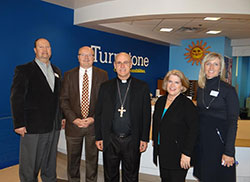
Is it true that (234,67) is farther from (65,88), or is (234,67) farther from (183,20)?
(65,88)

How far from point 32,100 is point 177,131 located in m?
1.51

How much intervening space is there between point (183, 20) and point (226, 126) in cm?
378

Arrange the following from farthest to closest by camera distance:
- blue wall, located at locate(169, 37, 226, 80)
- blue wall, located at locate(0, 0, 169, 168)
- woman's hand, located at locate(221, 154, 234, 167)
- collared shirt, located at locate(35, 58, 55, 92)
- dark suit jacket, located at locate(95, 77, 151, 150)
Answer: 1. blue wall, located at locate(169, 37, 226, 80)
2. blue wall, located at locate(0, 0, 169, 168)
3. collared shirt, located at locate(35, 58, 55, 92)
4. dark suit jacket, located at locate(95, 77, 151, 150)
5. woman's hand, located at locate(221, 154, 234, 167)

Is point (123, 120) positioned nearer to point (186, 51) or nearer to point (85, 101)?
point (85, 101)

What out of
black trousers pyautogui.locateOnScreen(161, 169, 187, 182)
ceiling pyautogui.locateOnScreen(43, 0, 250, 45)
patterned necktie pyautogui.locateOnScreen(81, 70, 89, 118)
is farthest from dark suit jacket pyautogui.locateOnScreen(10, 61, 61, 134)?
ceiling pyautogui.locateOnScreen(43, 0, 250, 45)

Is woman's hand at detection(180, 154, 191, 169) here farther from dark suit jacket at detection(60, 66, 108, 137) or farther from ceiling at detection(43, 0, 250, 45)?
ceiling at detection(43, 0, 250, 45)

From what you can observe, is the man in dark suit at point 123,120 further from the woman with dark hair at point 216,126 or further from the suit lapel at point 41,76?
the suit lapel at point 41,76

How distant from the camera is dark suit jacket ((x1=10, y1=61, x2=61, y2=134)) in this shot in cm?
221

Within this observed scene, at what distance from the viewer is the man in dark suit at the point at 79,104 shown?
2.40 metres

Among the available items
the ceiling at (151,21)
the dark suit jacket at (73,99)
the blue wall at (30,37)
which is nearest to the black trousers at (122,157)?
the dark suit jacket at (73,99)

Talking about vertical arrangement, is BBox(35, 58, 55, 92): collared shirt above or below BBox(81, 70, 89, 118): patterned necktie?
above

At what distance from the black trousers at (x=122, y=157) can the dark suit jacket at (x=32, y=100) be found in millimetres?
767

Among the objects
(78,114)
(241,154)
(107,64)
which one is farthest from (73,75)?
(107,64)

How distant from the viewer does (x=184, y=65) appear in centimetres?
765
